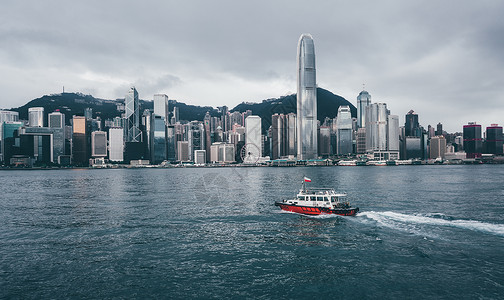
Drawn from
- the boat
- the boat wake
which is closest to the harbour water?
the boat wake

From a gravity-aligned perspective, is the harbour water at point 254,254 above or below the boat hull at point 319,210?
below

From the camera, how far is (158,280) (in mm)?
32344

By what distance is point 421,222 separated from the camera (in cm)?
5338

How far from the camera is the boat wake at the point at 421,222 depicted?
49228mm

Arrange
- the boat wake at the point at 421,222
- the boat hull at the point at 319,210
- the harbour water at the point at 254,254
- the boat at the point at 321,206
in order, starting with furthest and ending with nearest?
the boat at the point at 321,206 → the boat hull at the point at 319,210 → the boat wake at the point at 421,222 → the harbour water at the point at 254,254

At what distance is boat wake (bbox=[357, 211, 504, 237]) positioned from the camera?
162 ft

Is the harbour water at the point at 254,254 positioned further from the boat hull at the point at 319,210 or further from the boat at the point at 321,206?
the boat at the point at 321,206

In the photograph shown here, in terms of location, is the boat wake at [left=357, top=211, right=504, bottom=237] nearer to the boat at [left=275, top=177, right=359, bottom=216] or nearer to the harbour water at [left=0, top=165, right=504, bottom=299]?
the harbour water at [left=0, top=165, right=504, bottom=299]

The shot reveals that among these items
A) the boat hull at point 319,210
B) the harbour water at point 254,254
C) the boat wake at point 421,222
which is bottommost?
the harbour water at point 254,254

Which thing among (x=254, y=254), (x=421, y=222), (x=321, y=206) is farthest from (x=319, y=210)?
(x=254, y=254)

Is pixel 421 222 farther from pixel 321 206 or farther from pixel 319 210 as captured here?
pixel 319 210

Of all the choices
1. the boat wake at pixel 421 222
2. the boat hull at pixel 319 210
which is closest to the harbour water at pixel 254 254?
the boat wake at pixel 421 222

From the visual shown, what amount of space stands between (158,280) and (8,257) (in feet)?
71.2

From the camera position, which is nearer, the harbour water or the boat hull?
the harbour water
